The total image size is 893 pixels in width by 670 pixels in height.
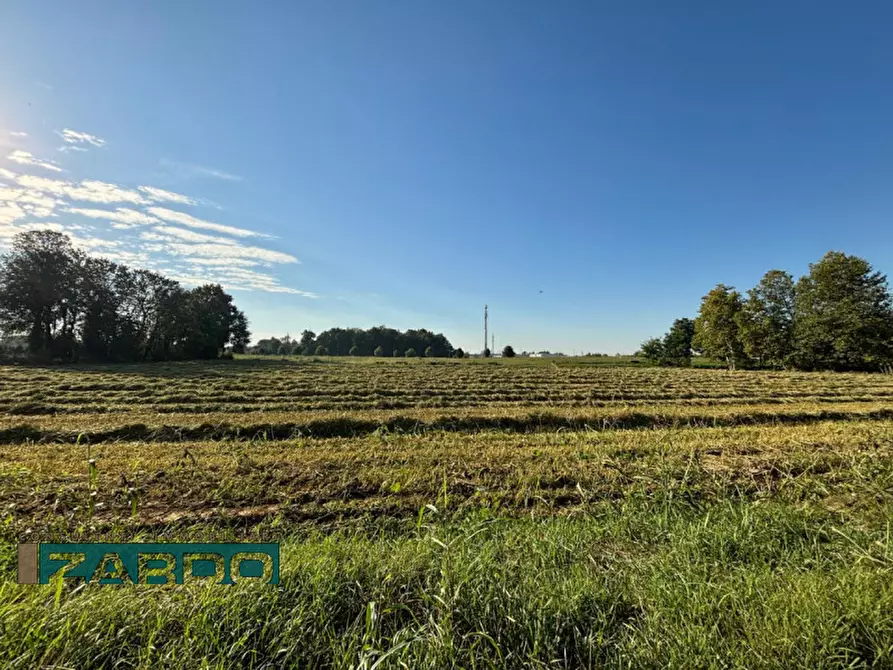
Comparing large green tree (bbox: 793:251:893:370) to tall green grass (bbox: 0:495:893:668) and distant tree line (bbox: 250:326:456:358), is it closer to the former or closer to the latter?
tall green grass (bbox: 0:495:893:668)

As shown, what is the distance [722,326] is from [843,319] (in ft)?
35.7

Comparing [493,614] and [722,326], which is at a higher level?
[722,326]

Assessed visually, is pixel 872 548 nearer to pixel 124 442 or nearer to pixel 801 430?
pixel 801 430

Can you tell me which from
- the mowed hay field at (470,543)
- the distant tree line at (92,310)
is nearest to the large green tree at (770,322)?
the mowed hay field at (470,543)

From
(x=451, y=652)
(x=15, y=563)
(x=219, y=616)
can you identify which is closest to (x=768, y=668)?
(x=451, y=652)

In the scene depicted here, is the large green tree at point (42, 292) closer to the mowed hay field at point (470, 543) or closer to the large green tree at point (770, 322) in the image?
the mowed hay field at point (470, 543)

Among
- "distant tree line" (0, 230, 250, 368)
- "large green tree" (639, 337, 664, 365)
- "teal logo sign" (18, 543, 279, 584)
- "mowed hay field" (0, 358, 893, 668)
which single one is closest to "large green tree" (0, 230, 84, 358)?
"distant tree line" (0, 230, 250, 368)

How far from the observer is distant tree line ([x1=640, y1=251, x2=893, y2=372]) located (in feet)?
121

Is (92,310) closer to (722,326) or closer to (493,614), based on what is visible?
(493,614)

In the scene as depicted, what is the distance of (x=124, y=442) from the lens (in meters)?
9.01

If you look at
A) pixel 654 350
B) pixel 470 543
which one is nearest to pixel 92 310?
pixel 470 543

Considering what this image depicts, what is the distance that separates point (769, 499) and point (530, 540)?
3808 millimetres

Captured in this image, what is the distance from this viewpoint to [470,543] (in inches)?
131

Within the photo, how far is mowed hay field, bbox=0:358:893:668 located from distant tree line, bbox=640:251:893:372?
4559cm
